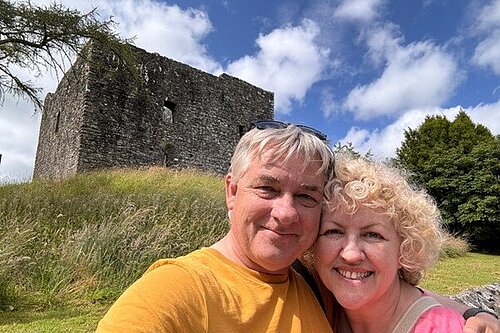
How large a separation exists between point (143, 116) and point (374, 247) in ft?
49.5

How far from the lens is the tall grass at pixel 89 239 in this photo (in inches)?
206

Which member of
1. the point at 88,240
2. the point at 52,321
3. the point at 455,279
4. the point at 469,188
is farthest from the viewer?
the point at 469,188

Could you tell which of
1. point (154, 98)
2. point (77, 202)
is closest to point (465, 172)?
point (154, 98)

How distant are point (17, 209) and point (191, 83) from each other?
11740 millimetres

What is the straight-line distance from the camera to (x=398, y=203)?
1699 millimetres

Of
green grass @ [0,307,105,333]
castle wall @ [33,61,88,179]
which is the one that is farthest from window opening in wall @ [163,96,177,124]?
green grass @ [0,307,105,333]

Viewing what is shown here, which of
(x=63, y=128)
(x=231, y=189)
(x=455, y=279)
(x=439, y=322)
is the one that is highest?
(x=63, y=128)

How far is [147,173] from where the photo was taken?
13250mm

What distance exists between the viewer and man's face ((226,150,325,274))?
1556mm

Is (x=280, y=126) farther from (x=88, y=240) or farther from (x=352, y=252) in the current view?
(x=88, y=240)

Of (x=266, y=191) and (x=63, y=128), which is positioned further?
(x=63, y=128)

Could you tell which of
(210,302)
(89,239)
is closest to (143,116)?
(89,239)

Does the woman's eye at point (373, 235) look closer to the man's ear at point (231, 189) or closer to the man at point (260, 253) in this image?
the man at point (260, 253)

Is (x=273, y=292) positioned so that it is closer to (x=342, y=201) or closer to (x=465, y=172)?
(x=342, y=201)
